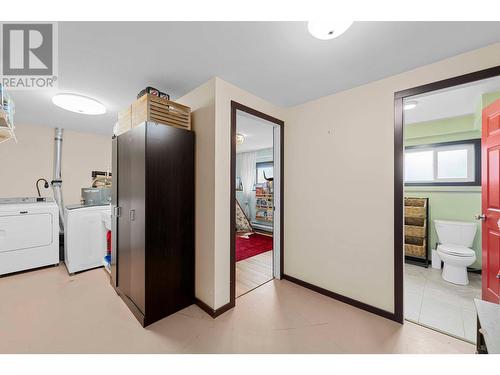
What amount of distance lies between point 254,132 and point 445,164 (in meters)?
3.14

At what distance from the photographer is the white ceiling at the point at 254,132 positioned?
3.04 meters

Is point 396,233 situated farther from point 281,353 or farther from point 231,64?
point 231,64

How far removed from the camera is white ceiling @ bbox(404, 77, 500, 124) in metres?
2.03

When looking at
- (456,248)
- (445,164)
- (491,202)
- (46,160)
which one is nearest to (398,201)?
(491,202)

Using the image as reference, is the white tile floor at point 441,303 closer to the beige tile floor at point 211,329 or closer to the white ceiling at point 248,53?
the beige tile floor at point 211,329

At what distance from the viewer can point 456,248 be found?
7.99 ft

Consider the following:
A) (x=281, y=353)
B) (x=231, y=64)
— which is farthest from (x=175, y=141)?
(x=281, y=353)

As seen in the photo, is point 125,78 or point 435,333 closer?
point 435,333

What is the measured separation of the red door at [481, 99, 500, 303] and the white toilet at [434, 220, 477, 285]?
73 centimetres

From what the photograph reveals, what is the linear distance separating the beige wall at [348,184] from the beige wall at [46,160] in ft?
12.3

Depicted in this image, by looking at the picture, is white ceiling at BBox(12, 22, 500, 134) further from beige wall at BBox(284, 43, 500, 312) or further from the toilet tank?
the toilet tank

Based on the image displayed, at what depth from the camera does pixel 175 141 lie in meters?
1.77

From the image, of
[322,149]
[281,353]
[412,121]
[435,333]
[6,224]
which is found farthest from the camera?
[412,121]
